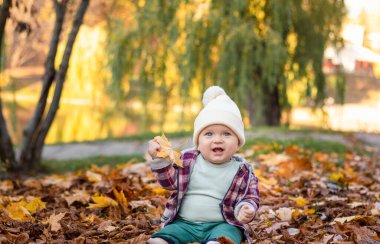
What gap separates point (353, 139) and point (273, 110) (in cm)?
148

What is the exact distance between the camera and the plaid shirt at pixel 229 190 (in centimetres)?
262

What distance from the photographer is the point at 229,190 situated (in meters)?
2.63

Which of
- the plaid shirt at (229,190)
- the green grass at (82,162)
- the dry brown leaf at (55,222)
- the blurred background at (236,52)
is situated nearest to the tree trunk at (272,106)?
the blurred background at (236,52)

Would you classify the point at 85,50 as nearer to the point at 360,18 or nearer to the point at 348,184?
the point at 348,184

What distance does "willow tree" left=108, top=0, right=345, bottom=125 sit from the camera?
26.2 feet

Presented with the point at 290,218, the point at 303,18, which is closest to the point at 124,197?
the point at 290,218

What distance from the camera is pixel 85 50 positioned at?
43.1 feet

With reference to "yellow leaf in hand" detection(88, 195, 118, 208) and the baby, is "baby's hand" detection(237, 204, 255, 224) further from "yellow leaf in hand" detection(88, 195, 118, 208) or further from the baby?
"yellow leaf in hand" detection(88, 195, 118, 208)

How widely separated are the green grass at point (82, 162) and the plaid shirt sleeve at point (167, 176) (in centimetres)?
392

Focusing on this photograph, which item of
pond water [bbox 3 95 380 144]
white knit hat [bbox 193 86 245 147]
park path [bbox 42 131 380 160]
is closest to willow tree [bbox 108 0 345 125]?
park path [bbox 42 131 380 160]

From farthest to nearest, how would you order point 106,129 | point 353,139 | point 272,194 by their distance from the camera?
1. point 106,129
2. point 353,139
3. point 272,194

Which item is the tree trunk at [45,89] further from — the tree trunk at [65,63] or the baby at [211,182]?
the baby at [211,182]

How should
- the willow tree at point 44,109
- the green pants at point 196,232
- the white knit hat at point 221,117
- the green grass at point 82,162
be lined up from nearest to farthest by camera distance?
the green pants at point 196,232, the white knit hat at point 221,117, the willow tree at point 44,109, the green grass at point 82,162

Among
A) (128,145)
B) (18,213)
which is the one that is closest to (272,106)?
(128,145)
